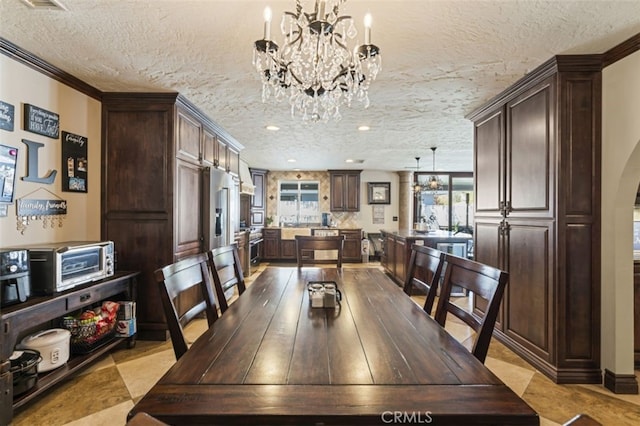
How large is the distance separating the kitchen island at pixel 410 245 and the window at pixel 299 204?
9.15ft

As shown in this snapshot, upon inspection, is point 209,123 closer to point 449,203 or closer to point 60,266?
point 60,266

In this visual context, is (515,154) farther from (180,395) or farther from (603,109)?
(180,395)

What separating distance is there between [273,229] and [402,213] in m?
3.33

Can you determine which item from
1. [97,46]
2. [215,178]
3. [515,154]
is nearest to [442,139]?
[515,154]

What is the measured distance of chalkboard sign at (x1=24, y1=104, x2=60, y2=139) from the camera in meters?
2.35

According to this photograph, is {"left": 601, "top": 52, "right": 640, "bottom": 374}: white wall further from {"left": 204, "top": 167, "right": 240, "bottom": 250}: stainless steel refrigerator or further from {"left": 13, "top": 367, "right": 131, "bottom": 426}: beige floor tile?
{"left": 204, "top": 167, "right": 240, "bottom": 250}: stainless steel refrigerator

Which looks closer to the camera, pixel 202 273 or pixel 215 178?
pixel 202 273

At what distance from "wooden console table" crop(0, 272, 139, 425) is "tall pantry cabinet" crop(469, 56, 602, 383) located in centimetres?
349

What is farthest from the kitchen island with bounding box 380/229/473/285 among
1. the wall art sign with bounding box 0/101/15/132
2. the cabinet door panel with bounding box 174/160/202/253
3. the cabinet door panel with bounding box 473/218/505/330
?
the wall art sign with bounding box 0/101/15/132

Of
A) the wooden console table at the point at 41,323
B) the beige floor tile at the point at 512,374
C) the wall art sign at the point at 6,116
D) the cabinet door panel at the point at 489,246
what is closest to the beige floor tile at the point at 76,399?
the wooden console table at the point at 41,323

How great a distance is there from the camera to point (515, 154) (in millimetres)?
2877

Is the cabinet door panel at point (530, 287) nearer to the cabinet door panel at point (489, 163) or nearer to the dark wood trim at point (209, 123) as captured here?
the cabinet door panel at point (489, 163)

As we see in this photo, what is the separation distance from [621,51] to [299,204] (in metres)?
6.94

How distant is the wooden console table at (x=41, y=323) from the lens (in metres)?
1.79
